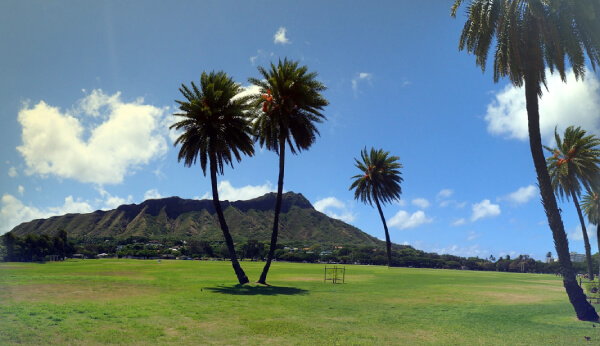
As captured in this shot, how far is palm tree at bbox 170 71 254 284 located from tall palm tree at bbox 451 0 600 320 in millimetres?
21753

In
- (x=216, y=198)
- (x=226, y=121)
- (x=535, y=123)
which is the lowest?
(x=216, y=198)

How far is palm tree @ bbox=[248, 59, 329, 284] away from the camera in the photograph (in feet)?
119

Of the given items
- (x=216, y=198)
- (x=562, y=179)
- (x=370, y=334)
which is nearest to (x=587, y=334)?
(x=370, y=334)

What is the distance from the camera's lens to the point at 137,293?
85.6 feet

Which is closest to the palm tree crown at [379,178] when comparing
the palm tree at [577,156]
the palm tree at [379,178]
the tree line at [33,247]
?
the palm tree at [379,178]

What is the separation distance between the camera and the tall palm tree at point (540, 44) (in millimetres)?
20984

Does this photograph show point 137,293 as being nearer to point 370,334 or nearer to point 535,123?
point 370,334

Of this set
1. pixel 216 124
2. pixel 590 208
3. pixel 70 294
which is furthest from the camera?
pixel 590 208

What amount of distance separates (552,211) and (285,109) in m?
23.4

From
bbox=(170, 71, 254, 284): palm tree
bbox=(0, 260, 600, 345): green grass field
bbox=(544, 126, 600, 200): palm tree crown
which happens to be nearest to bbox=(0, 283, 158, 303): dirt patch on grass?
bbox=(0, 260, 600, 345): green grass field

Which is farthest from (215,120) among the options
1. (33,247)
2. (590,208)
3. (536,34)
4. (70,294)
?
(33,247)

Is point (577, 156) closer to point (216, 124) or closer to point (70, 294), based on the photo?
point (216, 124)

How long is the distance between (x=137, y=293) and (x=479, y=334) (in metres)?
21.5

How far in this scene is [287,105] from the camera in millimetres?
36281
